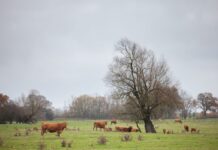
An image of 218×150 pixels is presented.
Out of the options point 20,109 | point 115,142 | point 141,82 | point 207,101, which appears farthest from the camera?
point 207,101

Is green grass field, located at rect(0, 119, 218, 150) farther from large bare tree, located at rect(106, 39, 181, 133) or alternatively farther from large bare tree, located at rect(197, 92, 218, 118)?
large bare tree, located at rect(197, 92, 218, 118)

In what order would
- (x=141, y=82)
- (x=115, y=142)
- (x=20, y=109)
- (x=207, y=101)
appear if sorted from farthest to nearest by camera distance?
(x=207, y=101) → (x=20, y=109) → (x=141, y=82) → (x=115, y=142)

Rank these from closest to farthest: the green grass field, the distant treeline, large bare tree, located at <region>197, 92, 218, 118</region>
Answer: the green grass field, the distant treeline, large bare tree, located at <region>197, 92, 218, 118</region>

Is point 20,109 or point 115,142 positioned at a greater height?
point 20,109

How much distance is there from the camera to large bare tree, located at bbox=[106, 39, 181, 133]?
3553cm

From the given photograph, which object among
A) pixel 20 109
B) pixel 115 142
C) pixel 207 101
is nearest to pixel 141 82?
pixel 115 142

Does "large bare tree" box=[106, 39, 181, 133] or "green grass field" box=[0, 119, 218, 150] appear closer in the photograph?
"green grass field" box=[0, 119, 218, 150]

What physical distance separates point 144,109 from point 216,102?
279 ft

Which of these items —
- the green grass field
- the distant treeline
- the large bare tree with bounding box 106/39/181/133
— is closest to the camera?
the green grass field

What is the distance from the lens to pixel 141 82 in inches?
1425

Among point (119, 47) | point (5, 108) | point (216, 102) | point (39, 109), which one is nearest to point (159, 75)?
point (119, 47)

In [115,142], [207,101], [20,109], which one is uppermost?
[207,101]

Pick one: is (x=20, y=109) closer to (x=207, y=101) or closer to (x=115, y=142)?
(x=115, y=142)

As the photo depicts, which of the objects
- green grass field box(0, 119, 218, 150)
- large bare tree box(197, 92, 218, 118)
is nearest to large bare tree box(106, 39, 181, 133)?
green grass field box(0, 119, 218, 150)
